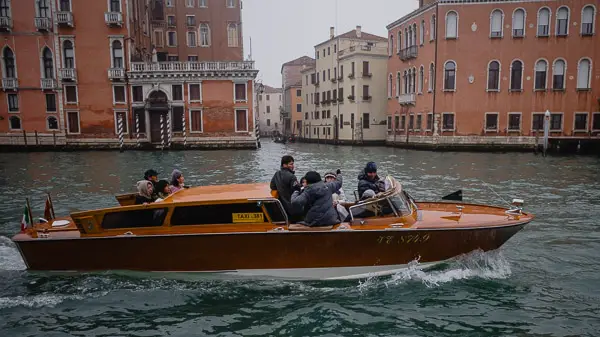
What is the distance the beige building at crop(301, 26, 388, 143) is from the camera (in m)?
47.1

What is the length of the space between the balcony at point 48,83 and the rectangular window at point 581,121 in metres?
41.2

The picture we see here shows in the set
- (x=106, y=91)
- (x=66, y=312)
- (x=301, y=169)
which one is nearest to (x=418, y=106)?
(x=301, y=169)

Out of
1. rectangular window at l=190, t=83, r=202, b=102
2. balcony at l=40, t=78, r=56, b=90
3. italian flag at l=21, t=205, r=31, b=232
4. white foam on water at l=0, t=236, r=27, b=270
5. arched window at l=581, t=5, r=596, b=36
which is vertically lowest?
white foam on water at l=0, t=236, r=27, b=270

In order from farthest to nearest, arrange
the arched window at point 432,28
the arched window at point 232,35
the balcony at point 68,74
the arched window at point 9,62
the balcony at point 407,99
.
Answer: the arched window at point 232,35
the balcony at point 407,99
the arched window at point 9,62
the balcony at point 68,74
the arched window at point 432,28

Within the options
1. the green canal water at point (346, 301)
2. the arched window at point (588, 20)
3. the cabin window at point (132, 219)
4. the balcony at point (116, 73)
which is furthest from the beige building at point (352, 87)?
the cabin window at point (132, 219)

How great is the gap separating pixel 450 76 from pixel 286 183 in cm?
3129

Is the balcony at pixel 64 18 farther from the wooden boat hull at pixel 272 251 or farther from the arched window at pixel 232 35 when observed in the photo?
the wooden boat hull at pixel 272 251

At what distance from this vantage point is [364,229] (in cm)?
654

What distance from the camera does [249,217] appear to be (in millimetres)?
6574

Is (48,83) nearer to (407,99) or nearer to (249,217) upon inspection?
(407,99)

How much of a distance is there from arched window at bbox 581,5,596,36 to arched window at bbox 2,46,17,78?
44613 millimetres

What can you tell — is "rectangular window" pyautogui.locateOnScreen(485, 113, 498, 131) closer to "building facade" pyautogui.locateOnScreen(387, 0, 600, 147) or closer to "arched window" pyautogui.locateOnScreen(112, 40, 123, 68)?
"building facade" pyautogui.locateOnScreen(387, 0, 600, 147)

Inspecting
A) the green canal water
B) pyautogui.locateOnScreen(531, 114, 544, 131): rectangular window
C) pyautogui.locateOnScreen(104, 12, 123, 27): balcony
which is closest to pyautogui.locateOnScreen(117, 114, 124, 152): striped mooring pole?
pyautogui.locateOnScreen(104, 12, 123, 27): balcony

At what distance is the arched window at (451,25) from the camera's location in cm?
3400
